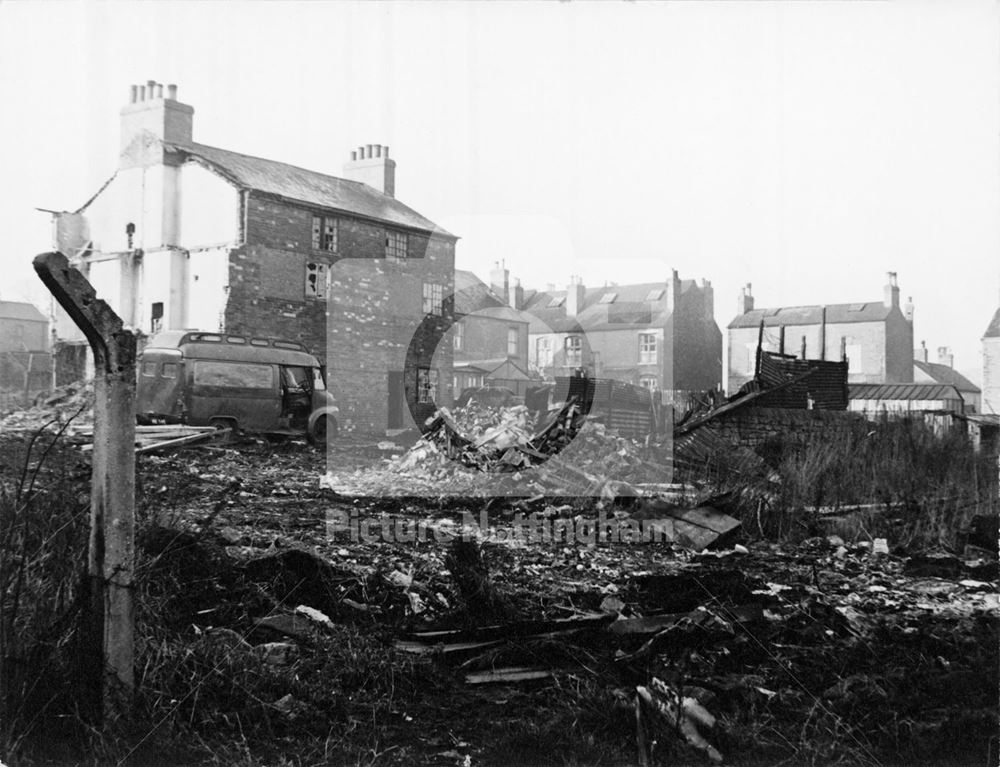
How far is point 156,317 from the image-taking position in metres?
11.7

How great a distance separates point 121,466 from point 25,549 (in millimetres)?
802

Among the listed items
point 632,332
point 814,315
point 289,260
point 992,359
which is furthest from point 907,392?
point 992,359

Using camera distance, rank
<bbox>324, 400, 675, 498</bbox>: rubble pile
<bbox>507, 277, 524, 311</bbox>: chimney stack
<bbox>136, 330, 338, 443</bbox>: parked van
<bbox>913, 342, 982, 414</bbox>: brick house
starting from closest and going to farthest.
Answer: <bbox>324, 400, 675, 498</bbox>: rubble pile → <bbox>136, 330, 338, 443</bbox>: parked van → <bbox>507, 277, 524, 311</bbox>: chimney stack → <bbox>913, 342, 982, 414</bbox>: brick house

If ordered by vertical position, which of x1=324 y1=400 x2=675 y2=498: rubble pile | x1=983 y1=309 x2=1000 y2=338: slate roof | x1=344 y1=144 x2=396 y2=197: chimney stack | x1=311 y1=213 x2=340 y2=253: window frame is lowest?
x1=324 y1=400 x2=675 y2=498: rubble pile

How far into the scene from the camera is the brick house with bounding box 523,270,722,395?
34.2 metres

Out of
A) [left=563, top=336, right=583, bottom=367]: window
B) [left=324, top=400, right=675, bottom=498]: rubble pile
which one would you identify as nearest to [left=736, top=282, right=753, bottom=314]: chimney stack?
[left=563, top=336, right=583, bottom=367]: window

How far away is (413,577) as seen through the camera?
16.2 ft

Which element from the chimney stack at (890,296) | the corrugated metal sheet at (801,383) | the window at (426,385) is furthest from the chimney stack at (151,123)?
the chimney stack at (890,296)

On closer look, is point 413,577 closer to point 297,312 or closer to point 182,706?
point 182,706

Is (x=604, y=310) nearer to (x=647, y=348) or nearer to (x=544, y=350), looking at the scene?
(x=647, y=348)

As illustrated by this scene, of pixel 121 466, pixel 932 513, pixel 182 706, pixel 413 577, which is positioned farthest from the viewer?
pixel 932 513

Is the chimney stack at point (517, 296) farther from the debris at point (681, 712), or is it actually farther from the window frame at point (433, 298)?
the debris at point (681, 712)

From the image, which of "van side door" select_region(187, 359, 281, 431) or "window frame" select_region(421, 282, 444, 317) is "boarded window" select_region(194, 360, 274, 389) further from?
"window frame" select_region(421, 282, 444, 317)

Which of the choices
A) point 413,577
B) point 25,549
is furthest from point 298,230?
point 25,549
